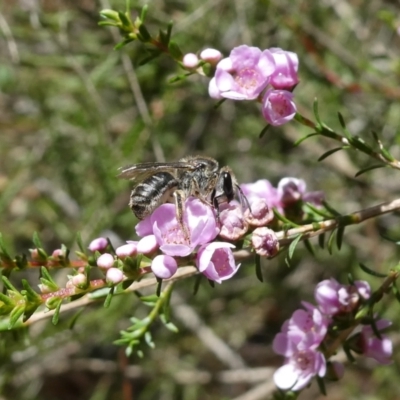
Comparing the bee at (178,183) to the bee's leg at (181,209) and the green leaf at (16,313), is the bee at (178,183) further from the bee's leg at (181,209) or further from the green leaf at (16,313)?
the green leaf at (16,313)

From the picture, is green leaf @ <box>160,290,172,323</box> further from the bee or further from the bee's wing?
the bee's wing

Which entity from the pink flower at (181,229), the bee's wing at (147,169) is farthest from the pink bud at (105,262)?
the bee's wing at (147,169)

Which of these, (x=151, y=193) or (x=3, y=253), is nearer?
(x=3, y=253)

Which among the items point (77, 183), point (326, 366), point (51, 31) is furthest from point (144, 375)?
point (326, 366)

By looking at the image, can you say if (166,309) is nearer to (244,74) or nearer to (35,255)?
(35,255)

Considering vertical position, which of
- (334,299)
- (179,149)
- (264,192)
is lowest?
(179,149)

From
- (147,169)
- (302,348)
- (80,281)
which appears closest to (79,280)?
(80,281)
